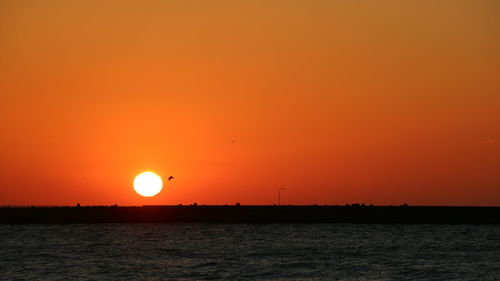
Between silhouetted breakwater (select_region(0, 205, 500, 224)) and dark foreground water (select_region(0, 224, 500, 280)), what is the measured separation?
61216mm

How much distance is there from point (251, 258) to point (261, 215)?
95.7 meters

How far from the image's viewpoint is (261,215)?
163250 mm

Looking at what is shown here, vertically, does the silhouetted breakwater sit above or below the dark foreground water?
above

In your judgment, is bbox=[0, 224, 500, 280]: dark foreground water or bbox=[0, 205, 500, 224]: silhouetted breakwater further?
bbox=[0, 205, 500, 224]: silhouetted breakwater

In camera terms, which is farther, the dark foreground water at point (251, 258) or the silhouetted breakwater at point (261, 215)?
the silhouetted breakwater at point (261, 215)

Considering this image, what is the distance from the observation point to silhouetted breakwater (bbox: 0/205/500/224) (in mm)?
158500

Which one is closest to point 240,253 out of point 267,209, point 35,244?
point 35,244

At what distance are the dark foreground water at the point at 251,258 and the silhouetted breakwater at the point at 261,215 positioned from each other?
61.2 metres

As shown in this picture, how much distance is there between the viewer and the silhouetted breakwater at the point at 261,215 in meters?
158

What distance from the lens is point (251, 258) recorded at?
67750mm

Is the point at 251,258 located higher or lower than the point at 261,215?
lower

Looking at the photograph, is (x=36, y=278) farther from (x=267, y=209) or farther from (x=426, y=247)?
(x=267, y=209)

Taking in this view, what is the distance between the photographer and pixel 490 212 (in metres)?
160

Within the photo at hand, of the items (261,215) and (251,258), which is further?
(261,215)
